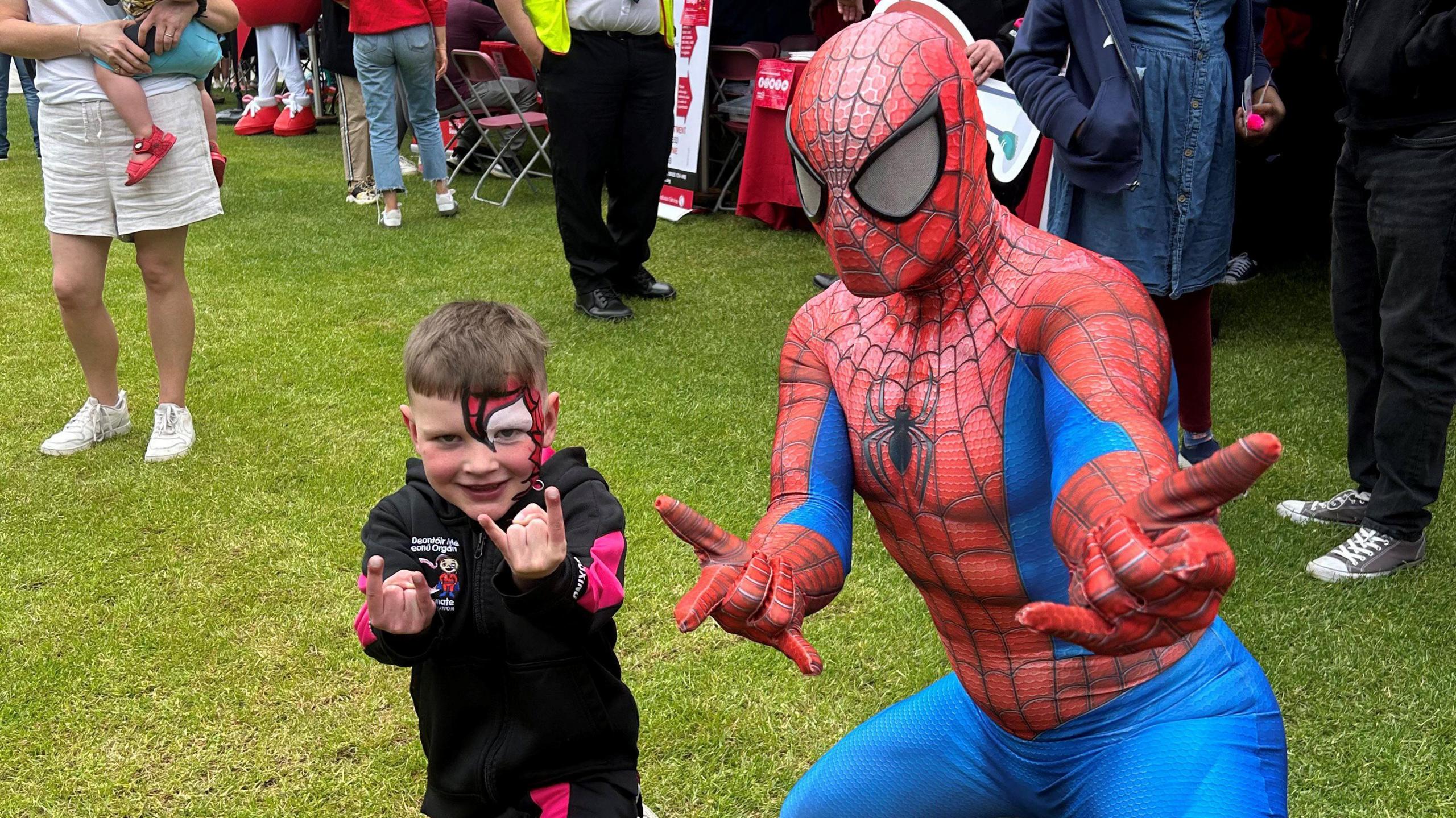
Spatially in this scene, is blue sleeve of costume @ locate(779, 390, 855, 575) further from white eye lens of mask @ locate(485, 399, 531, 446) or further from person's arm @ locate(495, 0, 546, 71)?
person's arm @ locate(495, 0, 546, 71)

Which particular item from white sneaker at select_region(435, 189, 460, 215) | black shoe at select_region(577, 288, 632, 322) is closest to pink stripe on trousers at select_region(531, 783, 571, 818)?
black shoe at select_region(577, 288, 632, 322)

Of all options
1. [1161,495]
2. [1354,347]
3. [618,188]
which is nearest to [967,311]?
[1161,495]

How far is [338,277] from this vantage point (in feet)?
23.2

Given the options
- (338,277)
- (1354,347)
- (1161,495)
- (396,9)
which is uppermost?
(1161,495)

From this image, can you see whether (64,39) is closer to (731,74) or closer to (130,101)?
(130,101)

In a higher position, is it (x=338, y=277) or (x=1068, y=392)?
(x=1068, y=392)

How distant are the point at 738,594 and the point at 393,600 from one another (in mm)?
659

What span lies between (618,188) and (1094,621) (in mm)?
5408

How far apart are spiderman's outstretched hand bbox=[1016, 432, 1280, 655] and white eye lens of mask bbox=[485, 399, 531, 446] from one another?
1.08 metres

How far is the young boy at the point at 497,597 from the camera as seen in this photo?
6.38ft

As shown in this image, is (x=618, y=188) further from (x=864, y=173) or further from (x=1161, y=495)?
(x=1161, y=495)

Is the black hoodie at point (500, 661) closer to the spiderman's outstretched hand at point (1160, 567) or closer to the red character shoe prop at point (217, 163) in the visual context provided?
the spiderman's outstretched hand at point (1160, 567)

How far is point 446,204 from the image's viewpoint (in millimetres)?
8695

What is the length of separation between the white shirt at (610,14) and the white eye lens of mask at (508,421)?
13.4 feet
